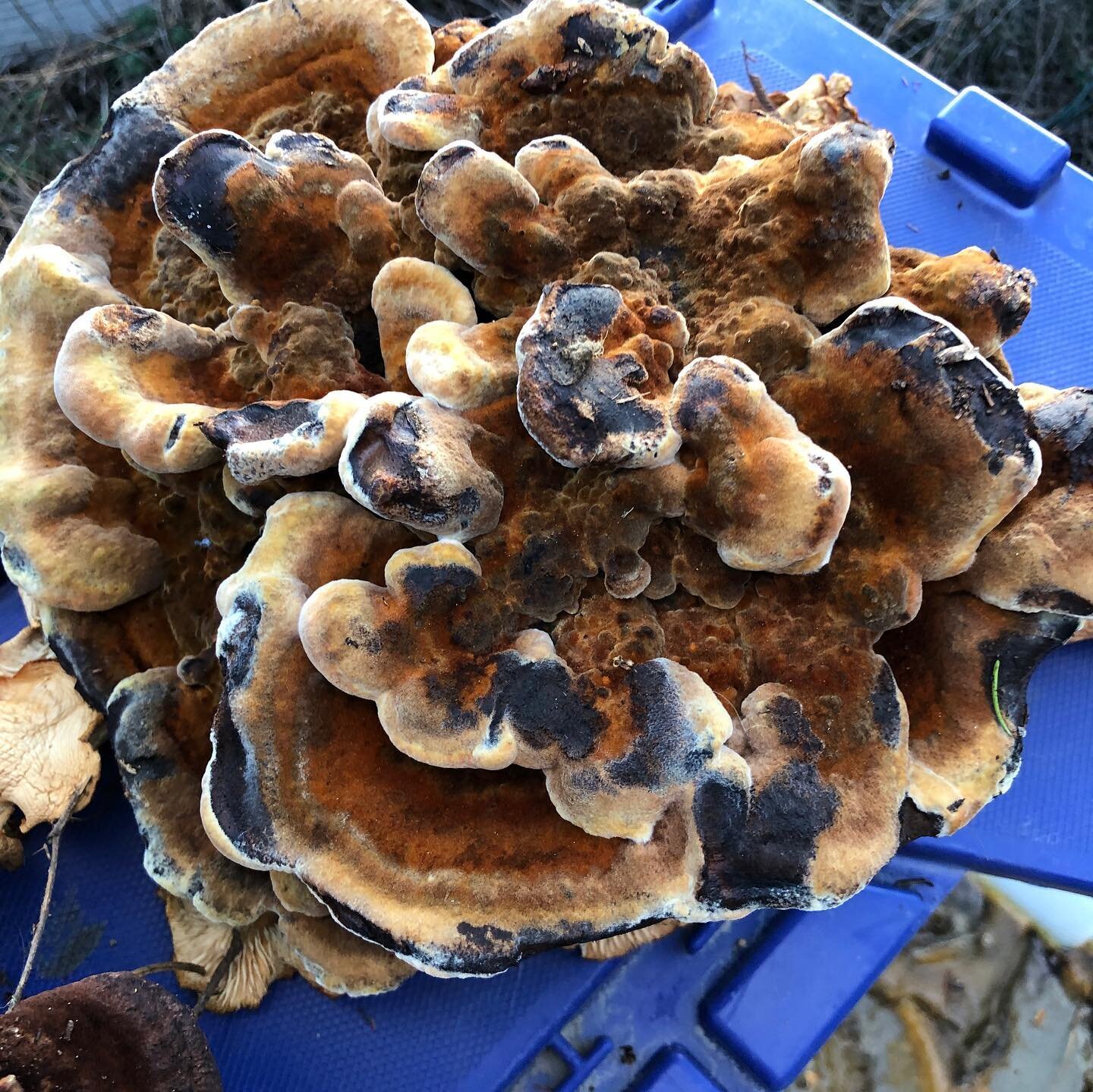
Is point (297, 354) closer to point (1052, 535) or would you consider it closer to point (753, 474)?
point (753, 474)

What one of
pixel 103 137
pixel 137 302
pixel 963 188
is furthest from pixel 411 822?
pixel 963 188

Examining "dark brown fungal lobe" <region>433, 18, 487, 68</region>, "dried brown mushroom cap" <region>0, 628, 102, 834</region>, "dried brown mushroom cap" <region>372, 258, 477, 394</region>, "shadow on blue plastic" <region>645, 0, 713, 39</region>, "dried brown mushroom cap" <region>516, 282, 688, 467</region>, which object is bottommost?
"dried brown mushroom cap" <region>0, 628, 102, 834</region>

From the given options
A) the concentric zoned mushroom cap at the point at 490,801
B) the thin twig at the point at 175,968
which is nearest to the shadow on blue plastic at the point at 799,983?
the concentric zoned mushroom cap at the point at 490,801

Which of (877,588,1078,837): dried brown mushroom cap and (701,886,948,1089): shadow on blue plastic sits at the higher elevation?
(877,588,1078,837): dried brown mushroom cap

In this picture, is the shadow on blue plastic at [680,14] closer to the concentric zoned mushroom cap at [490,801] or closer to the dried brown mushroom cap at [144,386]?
the dried brown mushroom cap at [144,386]

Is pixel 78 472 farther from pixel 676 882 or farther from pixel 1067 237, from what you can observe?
pixel 1067 237

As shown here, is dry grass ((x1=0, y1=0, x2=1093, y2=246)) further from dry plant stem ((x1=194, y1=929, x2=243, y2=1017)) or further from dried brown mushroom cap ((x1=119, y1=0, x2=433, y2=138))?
dry plant stem ((x1=194, y1=929, x2=243, y2=1017))

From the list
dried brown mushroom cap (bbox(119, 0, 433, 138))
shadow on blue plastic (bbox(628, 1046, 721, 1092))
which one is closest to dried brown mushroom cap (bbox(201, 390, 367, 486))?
dried brown mushroom cap (bbox(119, 0, 433, 138))
